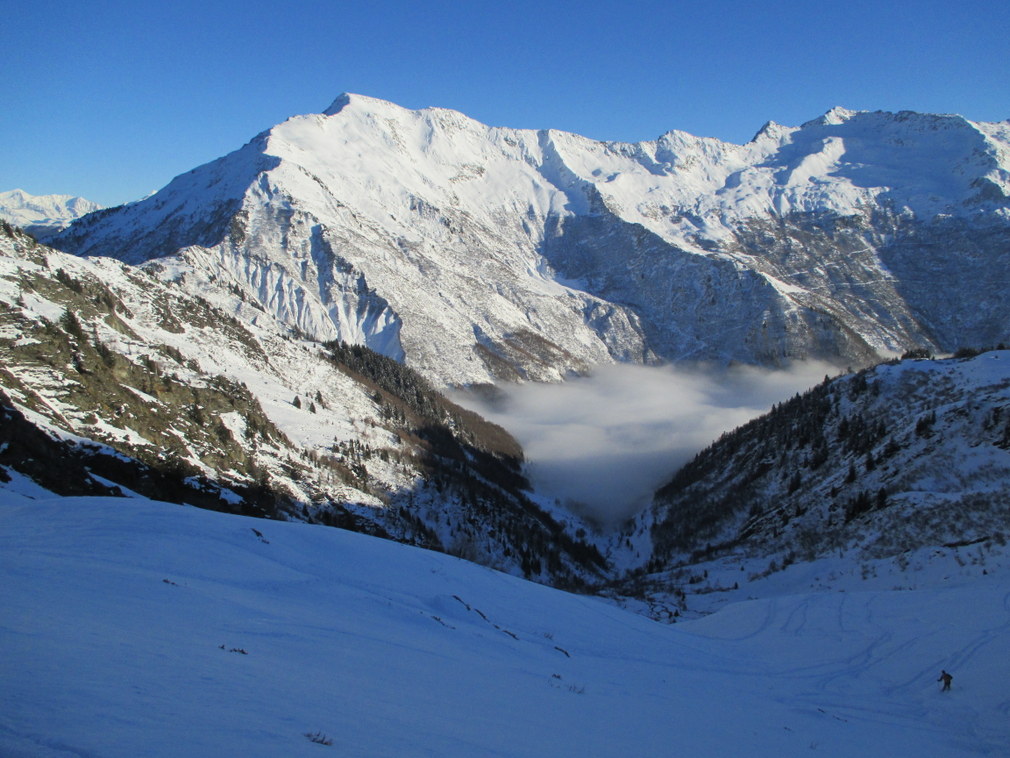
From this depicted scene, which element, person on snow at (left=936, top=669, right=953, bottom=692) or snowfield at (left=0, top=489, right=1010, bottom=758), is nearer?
snowfield at (left=0, top=489, right=1010, bottom=758)

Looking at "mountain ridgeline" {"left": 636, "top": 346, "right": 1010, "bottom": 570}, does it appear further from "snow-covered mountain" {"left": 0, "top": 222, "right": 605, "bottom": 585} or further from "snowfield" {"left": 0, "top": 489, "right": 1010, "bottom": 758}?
"snow-covered mountain" {"left": 0, "top": 222, "right": 605, "bottom": 585}

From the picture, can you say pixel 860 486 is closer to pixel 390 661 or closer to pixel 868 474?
pixel 868 474

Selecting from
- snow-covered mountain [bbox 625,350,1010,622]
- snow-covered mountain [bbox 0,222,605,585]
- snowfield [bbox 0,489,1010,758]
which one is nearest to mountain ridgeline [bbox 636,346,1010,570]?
snow-covered mountain [bbox 625,350,1010,622]

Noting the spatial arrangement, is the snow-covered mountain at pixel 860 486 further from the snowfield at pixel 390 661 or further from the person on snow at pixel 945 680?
the person on snow at pixel 945 680

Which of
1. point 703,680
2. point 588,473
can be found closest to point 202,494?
point 703,680

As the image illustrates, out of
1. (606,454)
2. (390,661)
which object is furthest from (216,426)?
(606,454)

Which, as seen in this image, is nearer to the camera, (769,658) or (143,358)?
(769,658)

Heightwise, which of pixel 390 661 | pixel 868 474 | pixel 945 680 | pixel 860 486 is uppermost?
pixel 868 474

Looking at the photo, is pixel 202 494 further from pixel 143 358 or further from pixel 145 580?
pixel 145 580

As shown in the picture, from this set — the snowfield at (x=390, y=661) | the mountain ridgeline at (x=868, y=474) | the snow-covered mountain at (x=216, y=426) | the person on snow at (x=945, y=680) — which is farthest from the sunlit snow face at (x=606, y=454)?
the person on snow at (x=945, y=680)
